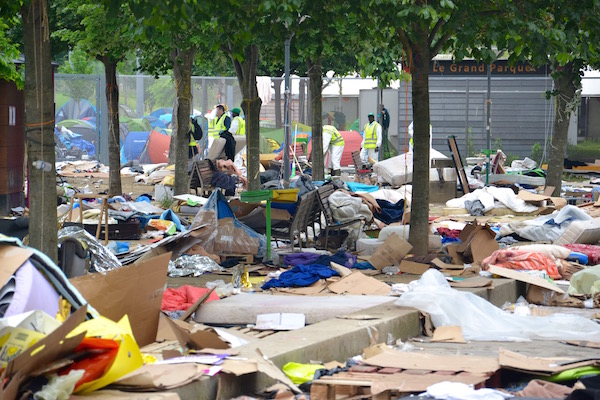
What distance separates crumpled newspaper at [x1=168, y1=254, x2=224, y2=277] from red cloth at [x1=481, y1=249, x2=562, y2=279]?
2.99m

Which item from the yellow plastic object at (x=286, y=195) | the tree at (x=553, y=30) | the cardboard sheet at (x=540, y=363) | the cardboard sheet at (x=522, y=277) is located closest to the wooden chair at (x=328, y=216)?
the yellow plastic object at (x=286, y=195)

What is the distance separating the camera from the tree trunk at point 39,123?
8.13 metres

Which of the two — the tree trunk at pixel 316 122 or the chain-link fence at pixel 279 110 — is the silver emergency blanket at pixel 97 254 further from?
the chain-link fence at pixel 279 110

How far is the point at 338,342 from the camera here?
748 cm

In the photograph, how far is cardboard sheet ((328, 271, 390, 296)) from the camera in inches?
388

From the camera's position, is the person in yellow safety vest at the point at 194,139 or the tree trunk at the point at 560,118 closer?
the tree trunk at the point at 560,118

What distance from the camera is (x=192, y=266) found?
1143 centimetres

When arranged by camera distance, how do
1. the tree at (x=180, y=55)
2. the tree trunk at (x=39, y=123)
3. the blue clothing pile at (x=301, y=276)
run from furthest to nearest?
the tree at (x=180, y=55) → the blue clothing pile at (x=301, y=276) → the tree trunk at (x=39, y=123)

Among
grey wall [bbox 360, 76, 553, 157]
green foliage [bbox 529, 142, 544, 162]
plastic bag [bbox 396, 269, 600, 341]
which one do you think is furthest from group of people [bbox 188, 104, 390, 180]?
plastic bag [bbox 396, 269, 600, 341]

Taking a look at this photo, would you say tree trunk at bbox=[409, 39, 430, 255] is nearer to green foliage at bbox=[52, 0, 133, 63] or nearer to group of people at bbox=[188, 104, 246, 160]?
green foliage at bbox=[52, 0, 133, 63]

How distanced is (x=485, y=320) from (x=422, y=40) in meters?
4.31

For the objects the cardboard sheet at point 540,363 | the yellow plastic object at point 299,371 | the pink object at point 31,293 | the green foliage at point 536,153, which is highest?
the pink object at point 31,293

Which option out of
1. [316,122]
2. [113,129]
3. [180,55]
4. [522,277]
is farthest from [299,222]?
[316,122]

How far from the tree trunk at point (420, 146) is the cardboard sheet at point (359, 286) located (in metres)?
2.17
